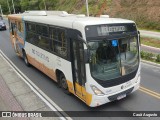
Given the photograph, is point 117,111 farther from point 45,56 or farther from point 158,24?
point 158,24

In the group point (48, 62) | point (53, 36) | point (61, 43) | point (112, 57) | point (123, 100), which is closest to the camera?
point (112, 57)

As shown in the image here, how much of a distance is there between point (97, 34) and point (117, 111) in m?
2.98

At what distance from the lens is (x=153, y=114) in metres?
7.82

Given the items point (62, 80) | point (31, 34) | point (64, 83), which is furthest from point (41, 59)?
point (64, 83)

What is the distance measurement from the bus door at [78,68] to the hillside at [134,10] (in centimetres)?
1953

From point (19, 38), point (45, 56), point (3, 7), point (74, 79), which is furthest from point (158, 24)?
point (3, 7)

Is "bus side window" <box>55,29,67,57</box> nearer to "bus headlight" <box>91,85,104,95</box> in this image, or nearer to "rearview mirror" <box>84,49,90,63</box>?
"rearview mirror" <box>84,49,90,63</box>

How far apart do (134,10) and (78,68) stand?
2451cm

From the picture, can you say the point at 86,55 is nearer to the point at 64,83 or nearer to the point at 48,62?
the point at 64,83

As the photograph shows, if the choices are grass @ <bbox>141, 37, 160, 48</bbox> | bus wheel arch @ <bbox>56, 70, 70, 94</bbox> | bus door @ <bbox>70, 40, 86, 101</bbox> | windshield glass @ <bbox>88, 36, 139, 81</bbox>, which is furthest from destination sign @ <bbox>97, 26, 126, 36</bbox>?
grass @ <bbox>141, 37, 160, 48</bbox>

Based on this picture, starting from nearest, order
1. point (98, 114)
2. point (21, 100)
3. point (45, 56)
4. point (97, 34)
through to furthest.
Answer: point (97, 34), point (98, 114), point (21, 100), point (45, 56)

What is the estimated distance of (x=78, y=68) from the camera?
8016mm

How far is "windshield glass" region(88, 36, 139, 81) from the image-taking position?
24.4 ft

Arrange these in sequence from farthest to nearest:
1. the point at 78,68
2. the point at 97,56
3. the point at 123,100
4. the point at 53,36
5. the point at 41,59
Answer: the point at 41,59 < the point at 53,36 < the point at 123,100 < the point at 78,68 < the point at 97,56
